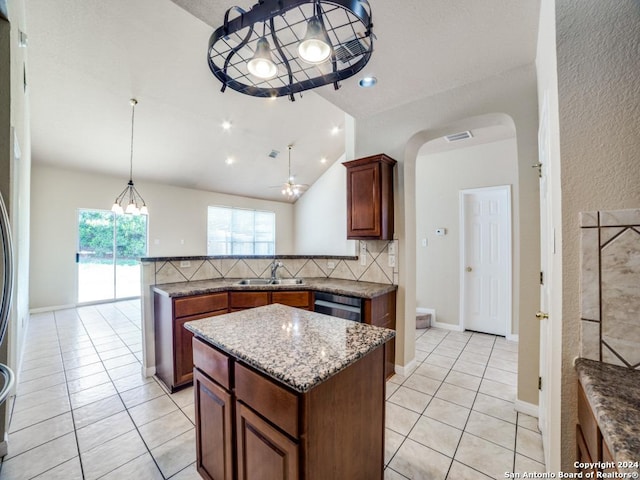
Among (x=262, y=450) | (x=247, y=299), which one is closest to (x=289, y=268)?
(x=247, y=299)

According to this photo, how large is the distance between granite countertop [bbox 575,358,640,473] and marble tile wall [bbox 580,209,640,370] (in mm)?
57

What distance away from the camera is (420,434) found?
6.06 feet

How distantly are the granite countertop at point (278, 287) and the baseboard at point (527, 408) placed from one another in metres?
1.29

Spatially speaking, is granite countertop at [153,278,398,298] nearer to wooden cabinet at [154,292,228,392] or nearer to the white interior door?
wooden cabinet at [154,292,228,392]

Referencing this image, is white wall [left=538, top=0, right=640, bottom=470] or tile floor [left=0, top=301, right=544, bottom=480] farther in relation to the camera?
tile floor [left=0, top=301, right=544, bottom=480]

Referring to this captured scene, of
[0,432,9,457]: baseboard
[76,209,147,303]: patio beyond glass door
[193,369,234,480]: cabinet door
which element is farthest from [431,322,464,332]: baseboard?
[76,209,147,303]: patio beyond glass door

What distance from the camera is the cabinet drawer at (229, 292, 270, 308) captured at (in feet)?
8.75

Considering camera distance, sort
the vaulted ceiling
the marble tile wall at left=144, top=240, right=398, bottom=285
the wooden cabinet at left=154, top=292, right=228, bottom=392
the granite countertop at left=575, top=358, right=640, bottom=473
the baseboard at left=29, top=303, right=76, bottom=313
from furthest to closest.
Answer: the baseboard at left=29, top=303, right=76, bottom=313, the marble tile wall at left=144, top=240, right=398, bottom=285, the wooden cabinet at left=154, top=292, right=228, bottom=392, the vaulted ceiling, the granite countertop at left=575, top=358, right=640, bottom=473

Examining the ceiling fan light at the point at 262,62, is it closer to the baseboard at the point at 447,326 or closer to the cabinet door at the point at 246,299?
the cabinet door at the point at 246,299

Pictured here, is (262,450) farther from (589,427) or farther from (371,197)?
(371,197)

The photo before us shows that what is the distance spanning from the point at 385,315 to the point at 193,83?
4022 mm

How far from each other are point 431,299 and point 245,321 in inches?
138

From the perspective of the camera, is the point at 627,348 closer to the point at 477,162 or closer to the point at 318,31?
the point at 318,31

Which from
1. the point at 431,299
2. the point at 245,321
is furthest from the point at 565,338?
the point at 431,299
